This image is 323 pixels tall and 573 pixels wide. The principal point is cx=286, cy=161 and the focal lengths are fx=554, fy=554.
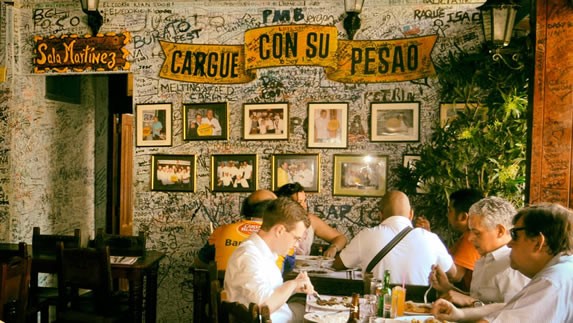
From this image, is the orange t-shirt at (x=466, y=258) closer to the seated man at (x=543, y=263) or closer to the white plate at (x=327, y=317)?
the white plate at (x=327, y=317)

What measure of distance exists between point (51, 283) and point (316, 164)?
12.7 ft

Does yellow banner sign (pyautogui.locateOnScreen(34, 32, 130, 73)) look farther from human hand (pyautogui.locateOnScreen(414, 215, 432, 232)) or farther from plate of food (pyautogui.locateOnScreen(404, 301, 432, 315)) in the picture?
plate of food (pyautogui.locateOnScreen(404, 301, 432, 315))

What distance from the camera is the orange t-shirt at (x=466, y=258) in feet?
13.1

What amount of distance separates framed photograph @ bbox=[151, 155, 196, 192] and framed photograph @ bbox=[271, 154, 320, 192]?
0.94m

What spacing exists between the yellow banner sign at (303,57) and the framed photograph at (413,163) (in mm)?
808

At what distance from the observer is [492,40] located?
15.5 ft

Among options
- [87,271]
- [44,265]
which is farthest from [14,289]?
[44,265]

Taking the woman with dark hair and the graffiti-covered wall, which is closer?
the woman with dark hair

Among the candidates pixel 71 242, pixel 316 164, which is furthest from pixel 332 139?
pixel 71 242

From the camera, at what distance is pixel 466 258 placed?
4012 mm

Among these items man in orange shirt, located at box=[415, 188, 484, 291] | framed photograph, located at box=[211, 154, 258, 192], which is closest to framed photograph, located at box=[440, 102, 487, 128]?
man in orange shirt, located at box=[415, 188, 484, 291]

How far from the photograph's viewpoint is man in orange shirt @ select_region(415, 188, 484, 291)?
13.1 ft

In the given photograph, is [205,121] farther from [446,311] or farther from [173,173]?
[446,311]

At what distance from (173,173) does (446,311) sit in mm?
3882
